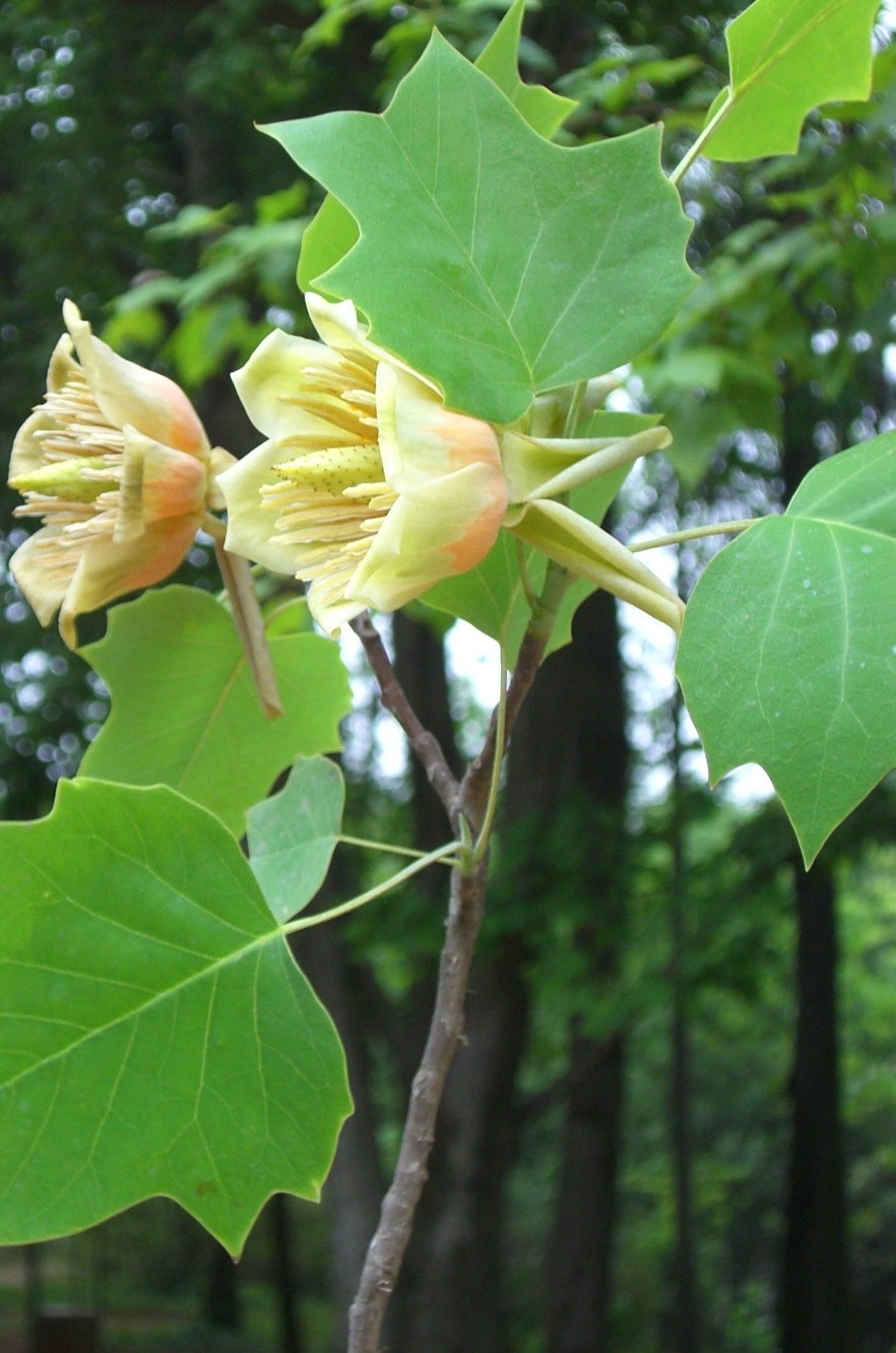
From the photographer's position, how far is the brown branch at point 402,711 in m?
0.66

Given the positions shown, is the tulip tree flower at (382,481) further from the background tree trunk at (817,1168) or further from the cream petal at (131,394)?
the background tree trunk at (817,1168)

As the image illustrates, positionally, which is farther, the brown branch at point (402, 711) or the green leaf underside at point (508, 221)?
the brown branch at point (402, 711)

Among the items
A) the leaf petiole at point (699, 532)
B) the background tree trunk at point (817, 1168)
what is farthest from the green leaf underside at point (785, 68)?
the background tree trunk at point (817, 1168)

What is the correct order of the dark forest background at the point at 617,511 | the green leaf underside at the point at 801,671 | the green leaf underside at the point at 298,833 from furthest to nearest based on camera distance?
the dark forest background at the point at 617,511 → the green leaf underside at the point at 298,833 → the green leaf underside at the point at 801,671

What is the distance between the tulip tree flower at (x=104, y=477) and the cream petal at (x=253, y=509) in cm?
4

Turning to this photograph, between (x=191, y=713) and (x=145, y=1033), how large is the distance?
0.22 metres

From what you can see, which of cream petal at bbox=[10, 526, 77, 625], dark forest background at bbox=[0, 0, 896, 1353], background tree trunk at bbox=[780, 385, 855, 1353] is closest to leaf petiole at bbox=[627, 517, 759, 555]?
cream petal at bbox=[10, 526, 77, 625]

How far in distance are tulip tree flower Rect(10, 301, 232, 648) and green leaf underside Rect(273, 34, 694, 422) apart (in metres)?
0.15

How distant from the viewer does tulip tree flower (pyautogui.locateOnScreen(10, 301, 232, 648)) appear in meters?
0.58

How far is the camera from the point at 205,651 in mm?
710

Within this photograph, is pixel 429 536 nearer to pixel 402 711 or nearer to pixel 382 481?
pixel 382 481

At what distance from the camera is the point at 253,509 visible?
559 millimetres

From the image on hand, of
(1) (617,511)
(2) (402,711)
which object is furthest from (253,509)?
(1) (617,511)

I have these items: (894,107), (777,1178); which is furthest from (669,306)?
(777,1178)
